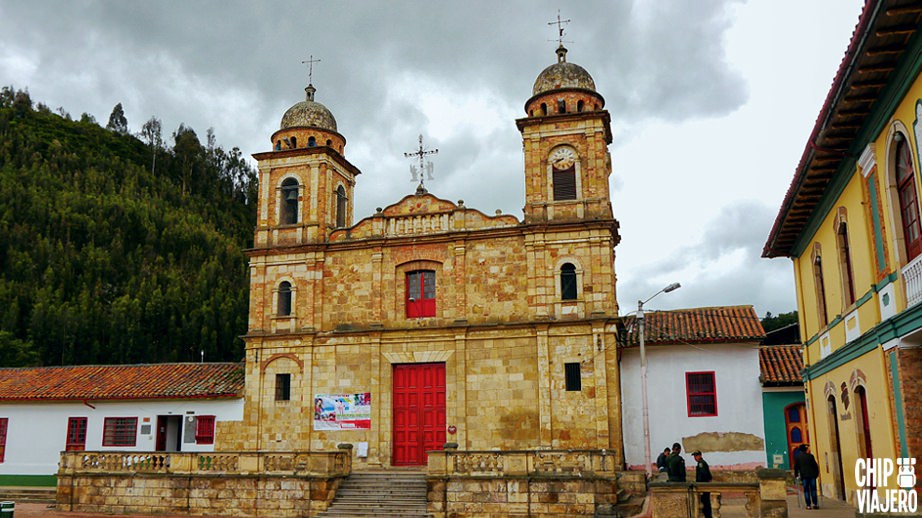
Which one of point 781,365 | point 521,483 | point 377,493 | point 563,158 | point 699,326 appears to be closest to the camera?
point 521,483

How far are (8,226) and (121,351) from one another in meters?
20.5

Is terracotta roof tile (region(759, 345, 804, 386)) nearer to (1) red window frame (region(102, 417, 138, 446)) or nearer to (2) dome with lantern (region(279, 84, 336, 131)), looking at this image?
(2) dome with lantern (region(279, 84, 336, 131))

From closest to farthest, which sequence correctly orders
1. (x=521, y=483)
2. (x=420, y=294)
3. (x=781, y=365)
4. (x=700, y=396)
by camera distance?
(x=521, y=483) < (x=700, y=396) < (x=781, y=365) < (x=420, y=294)

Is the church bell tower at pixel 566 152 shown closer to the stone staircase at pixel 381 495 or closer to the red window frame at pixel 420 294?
the red window frame at pixel 420 294

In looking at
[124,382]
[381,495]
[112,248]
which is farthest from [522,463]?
[112,248]

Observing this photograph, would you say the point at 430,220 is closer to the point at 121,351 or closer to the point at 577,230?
the point at 577,230

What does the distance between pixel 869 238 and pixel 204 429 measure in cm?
2260

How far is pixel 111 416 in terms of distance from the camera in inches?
1120

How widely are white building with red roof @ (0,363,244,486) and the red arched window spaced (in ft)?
72.0

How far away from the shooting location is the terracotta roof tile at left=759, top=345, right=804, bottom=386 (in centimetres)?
2541

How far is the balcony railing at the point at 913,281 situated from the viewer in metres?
10.7

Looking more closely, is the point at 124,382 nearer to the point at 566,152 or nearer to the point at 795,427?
the point at 566,152

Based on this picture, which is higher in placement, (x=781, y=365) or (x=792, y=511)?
(x=781, y=365)

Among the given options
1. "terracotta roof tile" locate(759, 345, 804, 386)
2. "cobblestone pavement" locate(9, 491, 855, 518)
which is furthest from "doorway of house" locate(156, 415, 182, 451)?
"terracotta roof tile" locate(759, 345, 804, 386)
